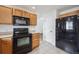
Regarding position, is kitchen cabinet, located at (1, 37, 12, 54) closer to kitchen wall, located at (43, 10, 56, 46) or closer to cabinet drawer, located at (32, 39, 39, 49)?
cabinet drawer, located at (32, 39, 39, 49)

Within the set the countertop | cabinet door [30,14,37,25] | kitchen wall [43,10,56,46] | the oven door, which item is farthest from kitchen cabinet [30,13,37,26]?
the countertop

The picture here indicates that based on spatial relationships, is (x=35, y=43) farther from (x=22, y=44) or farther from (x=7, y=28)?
(x=7, y=28)

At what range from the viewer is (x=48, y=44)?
235 cm

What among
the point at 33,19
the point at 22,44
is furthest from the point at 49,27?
the point at 22,44

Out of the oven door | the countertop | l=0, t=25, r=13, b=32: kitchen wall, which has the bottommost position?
the oven door

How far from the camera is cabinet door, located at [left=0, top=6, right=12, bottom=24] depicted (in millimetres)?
2033

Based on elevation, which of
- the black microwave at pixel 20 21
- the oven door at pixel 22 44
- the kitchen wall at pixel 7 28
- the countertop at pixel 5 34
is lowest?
the oven door at pixel 22 44

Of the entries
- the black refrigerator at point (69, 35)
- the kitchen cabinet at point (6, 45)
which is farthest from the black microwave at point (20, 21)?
the black refrigerator at point (69, 35)

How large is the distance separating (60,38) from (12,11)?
145cm

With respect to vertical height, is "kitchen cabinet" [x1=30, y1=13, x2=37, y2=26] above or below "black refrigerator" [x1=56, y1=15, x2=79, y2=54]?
above

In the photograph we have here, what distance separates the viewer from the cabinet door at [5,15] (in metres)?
2.03

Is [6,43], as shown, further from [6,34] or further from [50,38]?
[50,38]

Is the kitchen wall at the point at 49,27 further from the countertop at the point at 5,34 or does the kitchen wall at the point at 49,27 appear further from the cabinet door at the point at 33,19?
the countertop at the point at 5,34
